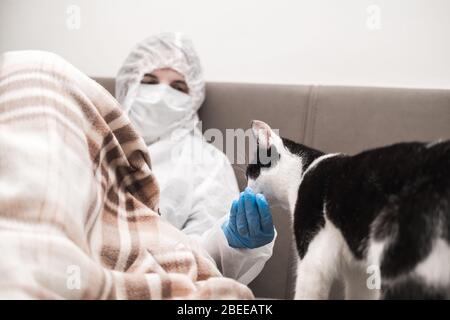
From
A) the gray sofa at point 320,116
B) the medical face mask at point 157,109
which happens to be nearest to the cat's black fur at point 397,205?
the gray sofa at point 320,116

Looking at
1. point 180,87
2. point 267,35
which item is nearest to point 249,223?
point 180,87

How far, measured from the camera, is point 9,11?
5.64ft

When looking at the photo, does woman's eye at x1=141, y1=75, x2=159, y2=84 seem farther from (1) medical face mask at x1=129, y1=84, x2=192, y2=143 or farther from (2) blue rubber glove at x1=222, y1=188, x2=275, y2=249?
(2) blue rubber glove at x1=222, y1=188, x2=275, y2=249

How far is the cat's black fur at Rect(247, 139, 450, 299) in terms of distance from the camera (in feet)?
1.18

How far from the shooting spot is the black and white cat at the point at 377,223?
1.19 ft

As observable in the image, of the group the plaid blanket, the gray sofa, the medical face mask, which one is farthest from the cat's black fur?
the medical face mask

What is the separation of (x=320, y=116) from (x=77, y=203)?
3.01 feet

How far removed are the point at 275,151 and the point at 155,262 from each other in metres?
0.29

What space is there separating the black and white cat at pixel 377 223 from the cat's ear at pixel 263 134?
0.11 metres

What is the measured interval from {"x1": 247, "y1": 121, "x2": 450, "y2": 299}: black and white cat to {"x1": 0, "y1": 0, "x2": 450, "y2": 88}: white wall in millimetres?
773

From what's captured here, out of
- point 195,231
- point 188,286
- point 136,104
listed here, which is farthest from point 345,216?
point 136,104

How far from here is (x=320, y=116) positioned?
121 cm

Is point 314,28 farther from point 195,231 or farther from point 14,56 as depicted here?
point 14,56

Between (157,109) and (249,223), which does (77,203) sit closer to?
(249,223)
